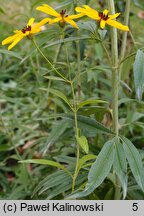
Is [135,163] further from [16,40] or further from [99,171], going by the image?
[16,40]

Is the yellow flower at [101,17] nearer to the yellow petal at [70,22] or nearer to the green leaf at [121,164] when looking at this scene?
the yellow petal at [70,22]

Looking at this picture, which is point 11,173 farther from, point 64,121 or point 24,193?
point 64,121

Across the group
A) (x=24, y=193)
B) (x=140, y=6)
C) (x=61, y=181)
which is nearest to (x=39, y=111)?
(x=24, y=193)

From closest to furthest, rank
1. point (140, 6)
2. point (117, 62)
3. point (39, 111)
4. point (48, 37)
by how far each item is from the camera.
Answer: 1. point (117, 62)
2. point (48, 37)
3. point (140, 6)
4. point (39, 111)

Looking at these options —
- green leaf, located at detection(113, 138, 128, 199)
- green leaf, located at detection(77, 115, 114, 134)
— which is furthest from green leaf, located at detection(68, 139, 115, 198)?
green leaf, located at detection(77, 115, 114, 134)

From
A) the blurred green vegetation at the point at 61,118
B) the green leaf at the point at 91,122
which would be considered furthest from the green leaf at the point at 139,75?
the green leaf at the point at 91,122

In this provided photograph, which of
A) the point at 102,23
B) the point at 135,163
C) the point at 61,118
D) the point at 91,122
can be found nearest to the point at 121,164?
the point at 135,163

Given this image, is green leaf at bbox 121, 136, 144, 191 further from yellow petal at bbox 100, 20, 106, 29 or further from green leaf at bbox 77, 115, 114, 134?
yellow petal at bbox 100, 20, 106, 29
